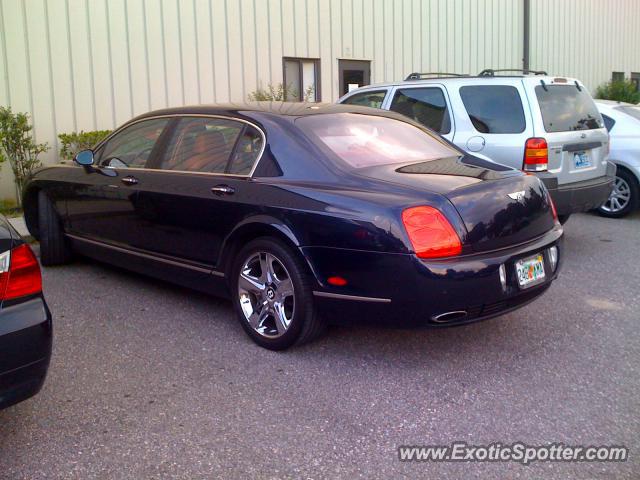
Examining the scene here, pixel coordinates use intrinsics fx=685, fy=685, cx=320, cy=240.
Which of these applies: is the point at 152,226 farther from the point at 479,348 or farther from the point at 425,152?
the point at 479,348

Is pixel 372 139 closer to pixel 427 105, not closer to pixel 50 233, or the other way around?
pixel 427 105

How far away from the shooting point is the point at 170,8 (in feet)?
33.3

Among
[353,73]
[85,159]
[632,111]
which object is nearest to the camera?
[85,159]

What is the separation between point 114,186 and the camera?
5242 millimetres

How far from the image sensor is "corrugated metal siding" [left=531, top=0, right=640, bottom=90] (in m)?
17.1

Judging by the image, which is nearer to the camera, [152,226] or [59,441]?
[59,441]

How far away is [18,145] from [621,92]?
16135mm

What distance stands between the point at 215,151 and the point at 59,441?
220cm

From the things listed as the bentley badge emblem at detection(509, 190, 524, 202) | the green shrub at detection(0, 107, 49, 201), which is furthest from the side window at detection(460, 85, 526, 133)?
the green shrub at detection(0, 107, 49, 201)

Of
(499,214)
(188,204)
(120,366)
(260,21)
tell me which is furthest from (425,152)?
(260,21)

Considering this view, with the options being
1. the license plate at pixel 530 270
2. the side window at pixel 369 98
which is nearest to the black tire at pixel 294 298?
the license plate at pixel 530 270

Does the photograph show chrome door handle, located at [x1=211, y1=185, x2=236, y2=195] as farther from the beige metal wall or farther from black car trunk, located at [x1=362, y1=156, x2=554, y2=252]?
the beige metal wall

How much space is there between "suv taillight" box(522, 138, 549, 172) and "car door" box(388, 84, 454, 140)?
0.80m

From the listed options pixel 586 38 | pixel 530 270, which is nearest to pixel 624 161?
pixel 530 270
